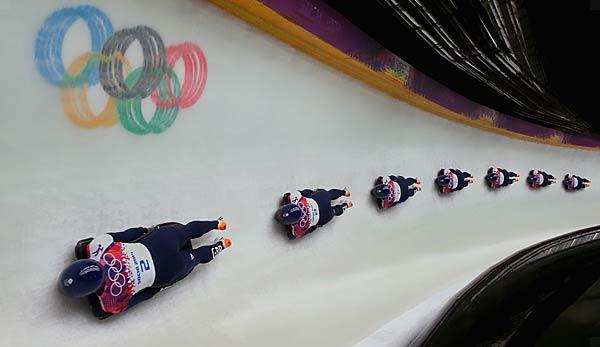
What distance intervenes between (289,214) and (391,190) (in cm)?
115

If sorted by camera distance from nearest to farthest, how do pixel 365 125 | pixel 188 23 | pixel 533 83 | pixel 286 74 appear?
pixel 188 23 < pixel 286 74 < pixel 365 125 < pixel 533 83

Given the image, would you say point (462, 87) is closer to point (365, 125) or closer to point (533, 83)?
point (533, 83)

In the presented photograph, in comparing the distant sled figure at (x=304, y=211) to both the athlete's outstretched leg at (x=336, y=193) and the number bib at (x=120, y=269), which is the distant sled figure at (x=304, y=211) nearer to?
the athlete's outstretched leg at (x=336, y=193)

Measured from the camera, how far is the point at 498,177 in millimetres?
5148

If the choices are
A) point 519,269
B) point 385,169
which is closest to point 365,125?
point 385,169

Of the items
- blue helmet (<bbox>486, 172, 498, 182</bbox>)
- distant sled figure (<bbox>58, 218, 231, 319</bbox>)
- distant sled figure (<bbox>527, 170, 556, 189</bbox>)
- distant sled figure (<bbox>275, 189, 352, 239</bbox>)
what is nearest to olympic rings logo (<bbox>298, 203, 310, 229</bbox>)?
distant sled figure (<bbox>275, 189, 352, 239</bbox>)

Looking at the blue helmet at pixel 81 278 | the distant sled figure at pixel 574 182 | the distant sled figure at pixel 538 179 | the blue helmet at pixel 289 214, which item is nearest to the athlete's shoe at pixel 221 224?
the blue helmet at pixel 289 214

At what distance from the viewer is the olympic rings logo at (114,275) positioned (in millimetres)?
1473

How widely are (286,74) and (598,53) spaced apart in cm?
242

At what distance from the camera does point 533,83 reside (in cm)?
384

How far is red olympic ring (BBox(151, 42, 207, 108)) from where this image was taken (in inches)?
70.4

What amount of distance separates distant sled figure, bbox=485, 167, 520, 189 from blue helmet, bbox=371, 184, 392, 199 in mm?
2293

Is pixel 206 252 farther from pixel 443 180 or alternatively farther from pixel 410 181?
pixel 443 180

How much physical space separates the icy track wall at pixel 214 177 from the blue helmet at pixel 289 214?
0.07 meters
